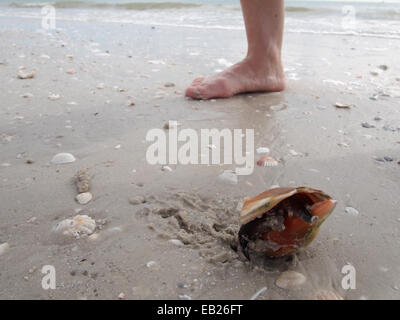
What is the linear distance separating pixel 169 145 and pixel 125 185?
0.55 m

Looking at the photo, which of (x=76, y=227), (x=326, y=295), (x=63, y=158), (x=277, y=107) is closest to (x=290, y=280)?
(x=326, y=295)

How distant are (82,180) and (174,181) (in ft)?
1.55

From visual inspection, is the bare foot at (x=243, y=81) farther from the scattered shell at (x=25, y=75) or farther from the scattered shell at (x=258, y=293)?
the scattered shell at (x=258, y=293)

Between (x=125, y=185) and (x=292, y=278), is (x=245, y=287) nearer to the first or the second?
(x=292, y=278)

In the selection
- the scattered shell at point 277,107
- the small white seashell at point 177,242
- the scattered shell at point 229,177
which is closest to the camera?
the small white seashell at point 177,242

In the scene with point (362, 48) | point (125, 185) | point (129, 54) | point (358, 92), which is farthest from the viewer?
point (362, 48)

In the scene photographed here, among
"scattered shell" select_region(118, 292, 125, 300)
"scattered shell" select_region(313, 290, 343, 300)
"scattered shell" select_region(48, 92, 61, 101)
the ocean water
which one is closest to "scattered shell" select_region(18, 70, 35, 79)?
"scattered shell" select_region(48, 92, 61, 101)

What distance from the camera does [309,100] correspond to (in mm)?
3104

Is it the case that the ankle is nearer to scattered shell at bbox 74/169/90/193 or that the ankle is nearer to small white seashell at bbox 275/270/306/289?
scattered shell at bbox 74/169/90/193

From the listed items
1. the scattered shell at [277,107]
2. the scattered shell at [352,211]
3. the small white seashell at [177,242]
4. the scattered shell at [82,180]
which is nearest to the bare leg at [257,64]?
the scattered shell at [277,107]

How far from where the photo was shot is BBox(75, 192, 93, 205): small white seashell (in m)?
1.62

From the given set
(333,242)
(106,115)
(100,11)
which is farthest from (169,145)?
(100,11)

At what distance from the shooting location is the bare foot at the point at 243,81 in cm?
312

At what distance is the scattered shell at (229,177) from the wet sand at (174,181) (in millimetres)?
42
